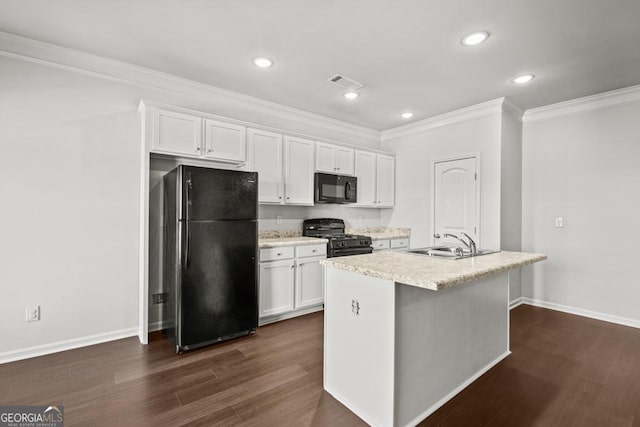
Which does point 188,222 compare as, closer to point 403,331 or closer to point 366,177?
point 403,331

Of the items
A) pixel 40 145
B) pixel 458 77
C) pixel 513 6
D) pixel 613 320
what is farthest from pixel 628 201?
pixel 40 145

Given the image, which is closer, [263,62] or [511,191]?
[263,62]

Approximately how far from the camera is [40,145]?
2590mm

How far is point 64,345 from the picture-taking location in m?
2.68

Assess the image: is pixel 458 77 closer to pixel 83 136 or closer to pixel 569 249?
pixel 569 249

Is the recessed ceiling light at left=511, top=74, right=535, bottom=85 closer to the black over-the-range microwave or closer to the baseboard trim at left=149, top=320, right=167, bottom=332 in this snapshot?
the black over-the-range microwave

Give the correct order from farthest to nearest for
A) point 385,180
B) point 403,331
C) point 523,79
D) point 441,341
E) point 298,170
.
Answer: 1. point 385,180
2. point 298,170
3. point 523,79
4. point 441,341
5. point 403,331

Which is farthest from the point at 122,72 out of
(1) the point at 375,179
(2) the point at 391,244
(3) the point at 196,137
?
(2) the point at 391,244

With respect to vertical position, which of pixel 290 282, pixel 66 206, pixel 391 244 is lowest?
pixel 290 282

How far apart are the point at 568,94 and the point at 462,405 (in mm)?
3711

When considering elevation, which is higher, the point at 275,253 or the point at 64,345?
the point at 275,253

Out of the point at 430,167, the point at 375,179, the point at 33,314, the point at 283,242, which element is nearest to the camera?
the point at 33,314

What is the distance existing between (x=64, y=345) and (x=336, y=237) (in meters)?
2.93

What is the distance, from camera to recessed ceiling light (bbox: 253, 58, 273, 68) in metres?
2.81
